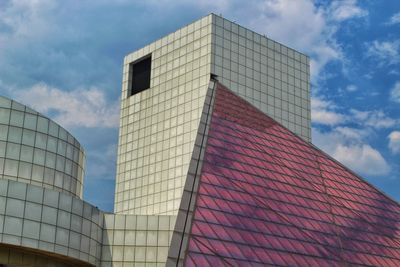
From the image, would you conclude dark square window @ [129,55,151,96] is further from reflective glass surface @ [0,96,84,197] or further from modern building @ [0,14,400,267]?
reflective glass surface @ [0,96,84,197]

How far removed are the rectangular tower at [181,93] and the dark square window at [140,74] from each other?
9 centimetres

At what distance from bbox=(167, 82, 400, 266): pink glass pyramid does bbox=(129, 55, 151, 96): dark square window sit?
1272 centimetres

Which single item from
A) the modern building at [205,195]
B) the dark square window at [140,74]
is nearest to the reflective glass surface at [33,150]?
the modern building at [205,195]

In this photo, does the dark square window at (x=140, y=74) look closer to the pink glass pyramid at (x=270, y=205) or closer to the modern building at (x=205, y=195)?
the modern building at (x=205, y=195)

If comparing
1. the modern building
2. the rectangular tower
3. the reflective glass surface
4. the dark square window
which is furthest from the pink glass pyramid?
the dark square window

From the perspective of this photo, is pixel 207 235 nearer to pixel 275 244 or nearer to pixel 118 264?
pixel 275 244

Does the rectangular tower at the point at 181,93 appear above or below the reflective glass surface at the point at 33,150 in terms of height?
above

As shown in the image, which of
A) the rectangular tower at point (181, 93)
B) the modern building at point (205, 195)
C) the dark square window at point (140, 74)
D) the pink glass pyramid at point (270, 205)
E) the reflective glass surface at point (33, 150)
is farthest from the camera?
the dark square window at point (140, 74)

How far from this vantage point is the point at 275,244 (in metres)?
34.0

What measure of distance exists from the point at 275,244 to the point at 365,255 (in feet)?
23.0

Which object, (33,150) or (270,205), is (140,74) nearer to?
(33,150)

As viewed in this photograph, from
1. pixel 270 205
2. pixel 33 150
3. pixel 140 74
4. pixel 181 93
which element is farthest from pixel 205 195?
pixel 140 74

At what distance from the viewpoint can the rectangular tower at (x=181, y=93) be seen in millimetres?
54750

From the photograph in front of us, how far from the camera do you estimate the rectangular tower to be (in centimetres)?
5475
